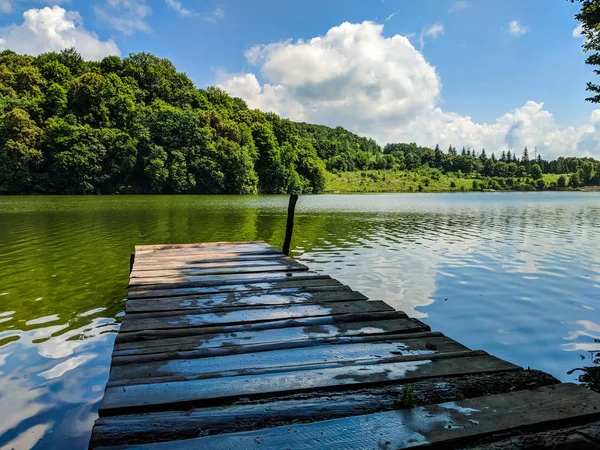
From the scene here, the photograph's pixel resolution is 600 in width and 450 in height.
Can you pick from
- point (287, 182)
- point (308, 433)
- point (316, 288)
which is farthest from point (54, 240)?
point (287, 182)

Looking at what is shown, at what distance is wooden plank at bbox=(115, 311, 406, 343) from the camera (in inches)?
163

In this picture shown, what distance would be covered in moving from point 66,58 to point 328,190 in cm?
7379

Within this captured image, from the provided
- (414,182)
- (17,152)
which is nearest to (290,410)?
(17,152)

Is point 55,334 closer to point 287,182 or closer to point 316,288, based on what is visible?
point 316,288

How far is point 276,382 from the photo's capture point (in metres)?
3.01

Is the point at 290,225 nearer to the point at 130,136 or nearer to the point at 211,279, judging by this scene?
the point at 211,279

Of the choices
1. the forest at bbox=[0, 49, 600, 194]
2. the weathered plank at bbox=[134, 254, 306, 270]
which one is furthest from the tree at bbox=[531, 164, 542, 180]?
the weathered plank at bbox=[134, 254, 306, 270]

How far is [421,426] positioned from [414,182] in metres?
A: 145

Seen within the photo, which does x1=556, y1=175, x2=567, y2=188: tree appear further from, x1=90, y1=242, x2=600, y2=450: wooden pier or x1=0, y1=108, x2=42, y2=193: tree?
x1=90, y1=242, x2=600, y2=450: wooden pier

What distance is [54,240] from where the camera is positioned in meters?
17.0

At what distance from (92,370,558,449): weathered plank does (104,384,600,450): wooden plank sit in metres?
0.09

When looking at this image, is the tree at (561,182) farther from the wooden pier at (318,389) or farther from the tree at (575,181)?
the wooden pier at (318,389)

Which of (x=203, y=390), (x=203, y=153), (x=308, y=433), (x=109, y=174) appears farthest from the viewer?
(x=203, y=153)

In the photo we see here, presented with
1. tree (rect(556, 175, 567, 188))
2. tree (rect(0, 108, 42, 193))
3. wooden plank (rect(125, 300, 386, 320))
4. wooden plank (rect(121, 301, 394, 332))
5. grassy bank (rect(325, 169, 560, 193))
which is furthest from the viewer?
tree (rect(556, 175, 567, 188))
